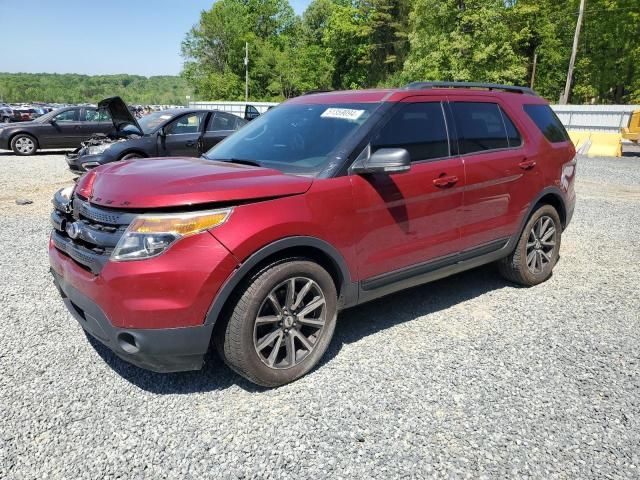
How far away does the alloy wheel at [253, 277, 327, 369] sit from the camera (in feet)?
9.40

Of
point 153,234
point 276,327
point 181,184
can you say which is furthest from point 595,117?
point 153,234

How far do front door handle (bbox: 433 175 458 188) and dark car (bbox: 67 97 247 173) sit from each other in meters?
7.00

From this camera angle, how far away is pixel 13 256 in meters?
5.35

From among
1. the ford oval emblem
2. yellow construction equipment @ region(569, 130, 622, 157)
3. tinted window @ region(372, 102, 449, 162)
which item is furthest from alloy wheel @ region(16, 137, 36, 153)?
yellow construction equipment @ region(569, 130, 622, 157)

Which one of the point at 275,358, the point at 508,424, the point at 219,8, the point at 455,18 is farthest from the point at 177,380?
the point at 219,8

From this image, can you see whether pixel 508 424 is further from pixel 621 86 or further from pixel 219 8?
pixel 219 8

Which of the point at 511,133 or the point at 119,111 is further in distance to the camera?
the point at 119,111

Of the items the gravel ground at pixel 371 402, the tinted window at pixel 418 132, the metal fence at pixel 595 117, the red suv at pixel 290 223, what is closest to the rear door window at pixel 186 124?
the gravel ground at pixel 371 402

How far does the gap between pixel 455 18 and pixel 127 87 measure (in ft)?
531

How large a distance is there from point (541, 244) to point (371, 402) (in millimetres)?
2847

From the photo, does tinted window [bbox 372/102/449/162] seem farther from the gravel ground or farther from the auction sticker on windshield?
the gravel ground

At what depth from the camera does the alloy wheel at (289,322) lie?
2865 mm

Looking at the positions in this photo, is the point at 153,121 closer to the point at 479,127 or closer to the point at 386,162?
the point at 479,127

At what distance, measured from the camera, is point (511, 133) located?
14.3ft
